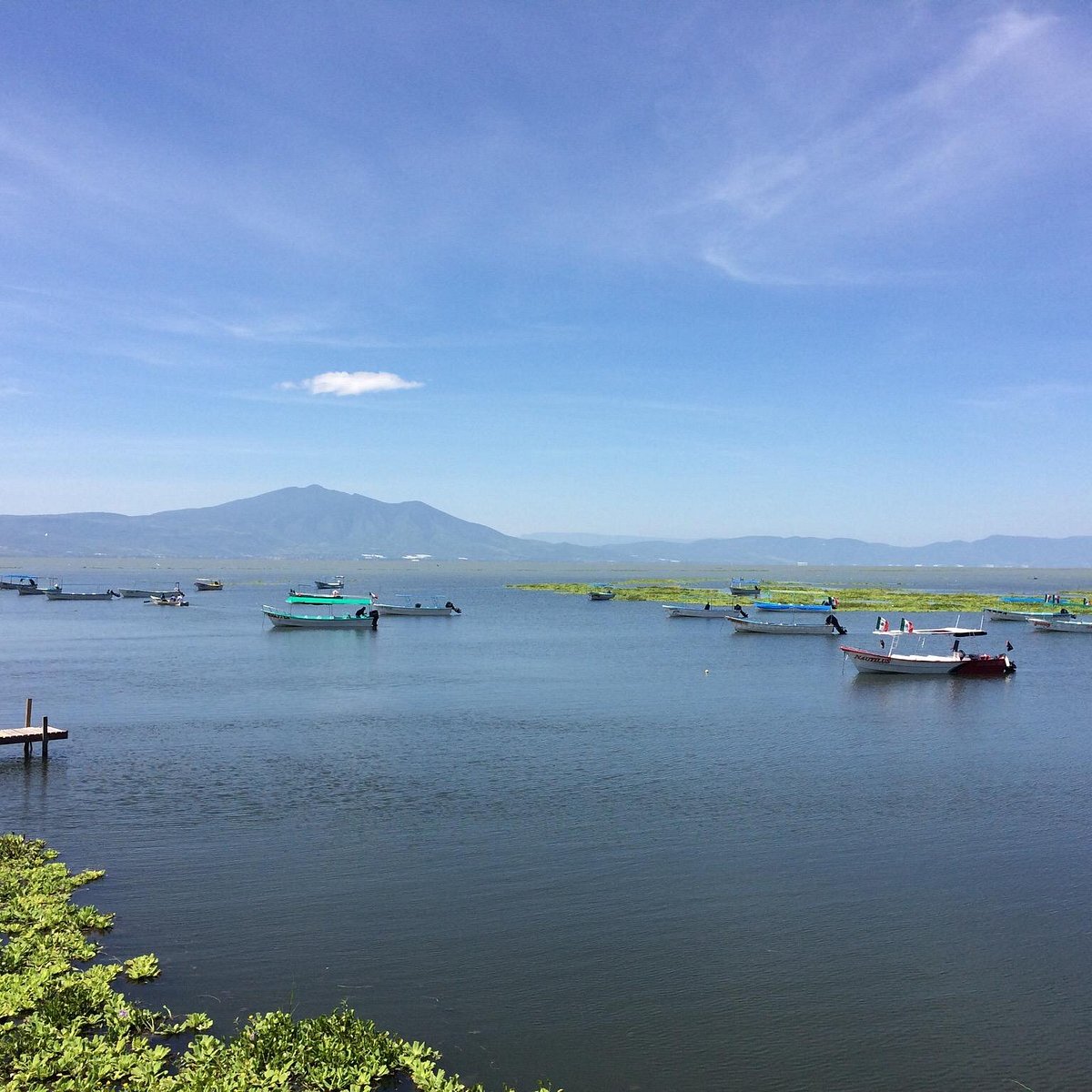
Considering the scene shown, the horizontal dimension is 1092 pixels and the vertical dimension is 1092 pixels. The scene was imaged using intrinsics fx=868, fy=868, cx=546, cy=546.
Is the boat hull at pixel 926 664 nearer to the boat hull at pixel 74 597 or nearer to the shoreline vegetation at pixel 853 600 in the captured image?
the shoreline vegetation at pixel 853 600

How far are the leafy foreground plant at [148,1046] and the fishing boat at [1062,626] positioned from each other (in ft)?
357

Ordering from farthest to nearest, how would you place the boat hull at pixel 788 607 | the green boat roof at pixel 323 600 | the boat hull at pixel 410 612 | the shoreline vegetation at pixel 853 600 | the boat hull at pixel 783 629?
the shoreline vegetation at pixel 853 600 → the green boat roof at pixel 323 600 → the boat hull at pixel 410 612 → the boat hull at pixel 788 607 → the boat hull at pixel 783 629

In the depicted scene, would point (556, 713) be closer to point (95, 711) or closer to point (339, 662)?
point (95, 711)

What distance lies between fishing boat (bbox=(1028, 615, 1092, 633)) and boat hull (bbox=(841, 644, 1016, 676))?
1919 inches

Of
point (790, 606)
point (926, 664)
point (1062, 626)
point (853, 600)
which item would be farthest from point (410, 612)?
point (1062, 626)

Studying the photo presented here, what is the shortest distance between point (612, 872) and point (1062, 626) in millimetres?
100343

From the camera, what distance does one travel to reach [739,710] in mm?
46438

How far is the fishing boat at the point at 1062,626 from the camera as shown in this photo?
10225 cm

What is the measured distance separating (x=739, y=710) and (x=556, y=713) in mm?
10037

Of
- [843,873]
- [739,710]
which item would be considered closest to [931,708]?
[739,710]

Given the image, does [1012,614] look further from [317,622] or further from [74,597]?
[74,597]

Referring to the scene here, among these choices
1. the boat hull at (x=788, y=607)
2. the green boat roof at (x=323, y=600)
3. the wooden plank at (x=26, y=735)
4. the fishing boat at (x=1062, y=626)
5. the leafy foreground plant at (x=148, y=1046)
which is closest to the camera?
the leafy foreground plant at (x=148, y=1046)

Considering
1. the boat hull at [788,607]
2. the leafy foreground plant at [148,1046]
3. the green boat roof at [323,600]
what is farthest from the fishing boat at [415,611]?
the leafy foreground plant at [148,1046]

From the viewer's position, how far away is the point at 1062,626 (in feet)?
337
